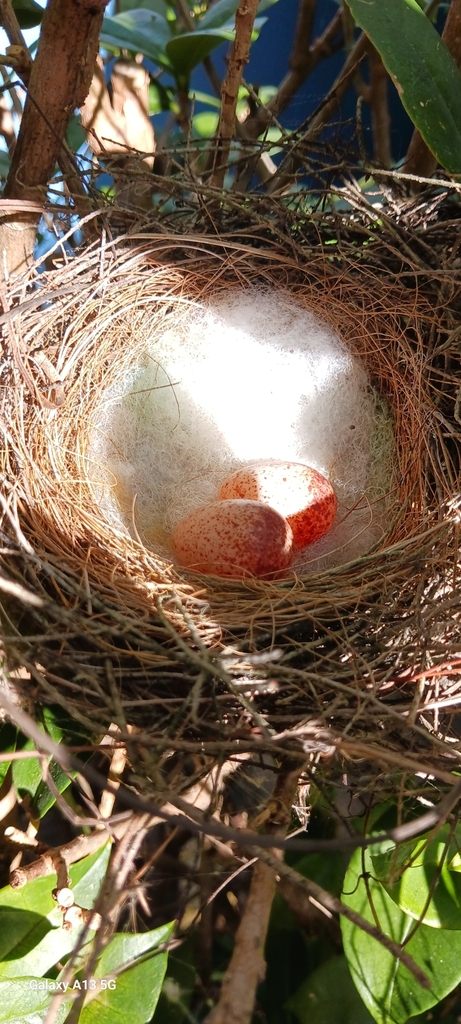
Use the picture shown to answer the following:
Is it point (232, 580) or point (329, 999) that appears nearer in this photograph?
point (329, 999)

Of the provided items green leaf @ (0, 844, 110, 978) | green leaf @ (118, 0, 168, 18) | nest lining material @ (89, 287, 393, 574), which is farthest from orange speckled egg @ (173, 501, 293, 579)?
green leaf @ (118, 0, 168, 18)

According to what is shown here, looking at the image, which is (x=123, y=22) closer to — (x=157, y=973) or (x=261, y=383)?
(x=261, y=383)

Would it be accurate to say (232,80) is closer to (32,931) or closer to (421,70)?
(421,70)

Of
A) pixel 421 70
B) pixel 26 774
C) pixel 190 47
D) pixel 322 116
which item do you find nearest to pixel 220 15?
pixel 190 47

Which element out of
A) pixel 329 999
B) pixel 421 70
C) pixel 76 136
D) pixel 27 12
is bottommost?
pixel 329 999

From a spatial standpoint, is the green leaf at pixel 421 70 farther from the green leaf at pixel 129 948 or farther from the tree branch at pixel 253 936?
the green leaf at pixel 129 948

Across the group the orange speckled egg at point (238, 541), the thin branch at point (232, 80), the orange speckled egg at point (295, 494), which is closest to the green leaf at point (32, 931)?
the orange speckled egg at point (238, 541)
